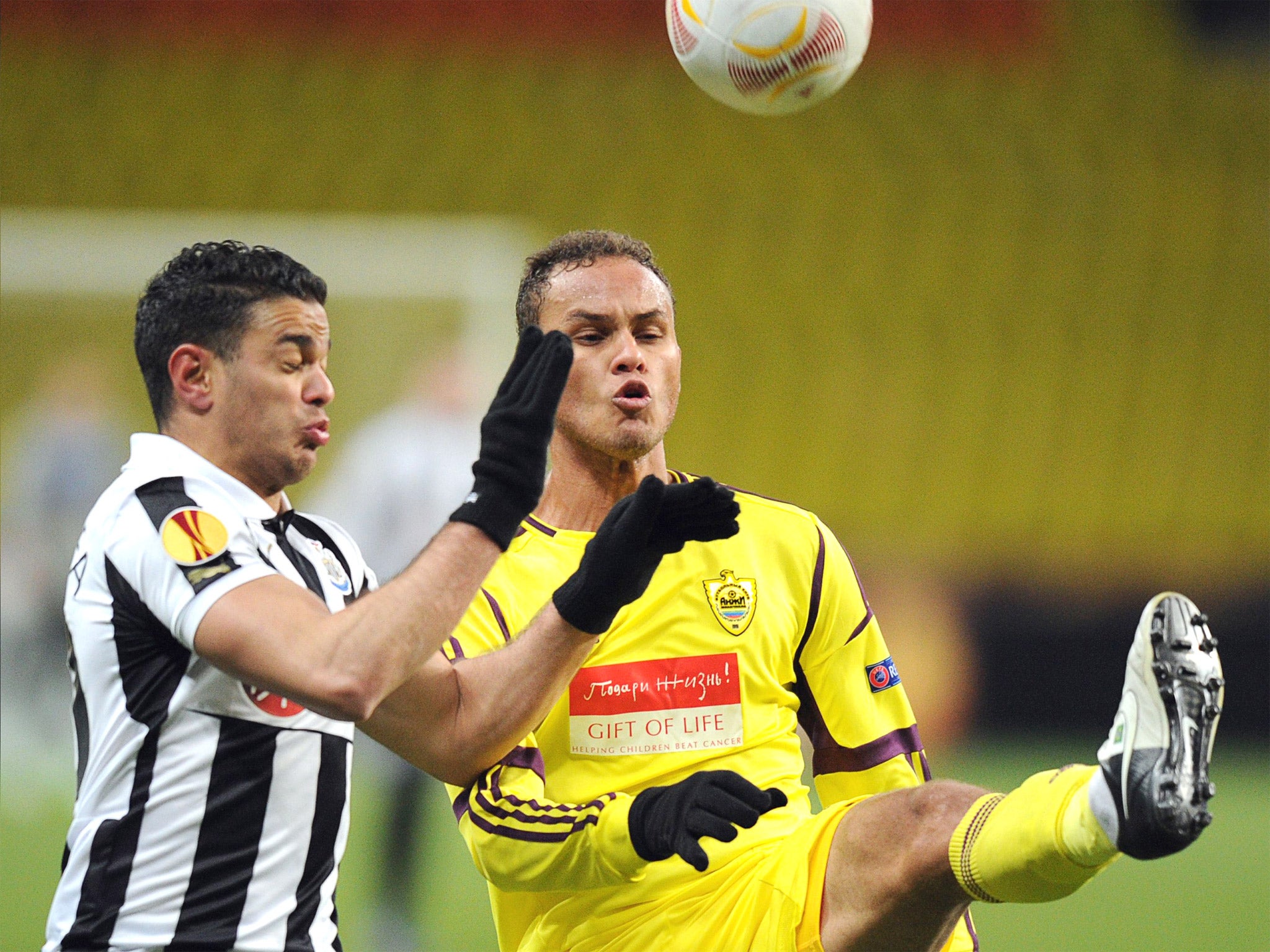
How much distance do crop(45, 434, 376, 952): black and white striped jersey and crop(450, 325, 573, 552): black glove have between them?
1.27 feet

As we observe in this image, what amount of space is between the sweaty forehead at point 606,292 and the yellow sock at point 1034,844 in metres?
1.35

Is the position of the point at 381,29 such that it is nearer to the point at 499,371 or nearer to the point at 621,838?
the point at 499,371

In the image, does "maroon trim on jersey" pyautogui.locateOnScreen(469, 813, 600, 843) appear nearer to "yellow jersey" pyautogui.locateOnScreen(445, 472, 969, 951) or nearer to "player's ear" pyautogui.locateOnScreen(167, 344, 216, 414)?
"yellow jersey" pyautogui.locateOnScreen(445, 472, 969, 951)

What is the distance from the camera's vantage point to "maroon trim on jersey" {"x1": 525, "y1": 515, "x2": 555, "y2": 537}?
3391 mm

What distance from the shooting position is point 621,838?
2818 millimetres

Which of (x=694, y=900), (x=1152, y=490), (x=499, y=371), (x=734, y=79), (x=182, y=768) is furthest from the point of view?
(x=1152, y=490)

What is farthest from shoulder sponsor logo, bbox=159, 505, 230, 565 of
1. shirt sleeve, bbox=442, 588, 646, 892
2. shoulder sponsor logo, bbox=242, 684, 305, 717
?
shirt sleeve, bbox=442, 588, 646, 892

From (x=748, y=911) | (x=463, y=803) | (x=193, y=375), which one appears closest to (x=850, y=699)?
(x=748, y=911)

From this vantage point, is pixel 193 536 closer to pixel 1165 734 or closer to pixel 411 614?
pixel 411 614

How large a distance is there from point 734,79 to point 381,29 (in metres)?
9.99

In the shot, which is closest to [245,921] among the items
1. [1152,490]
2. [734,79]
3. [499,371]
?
[734,79]

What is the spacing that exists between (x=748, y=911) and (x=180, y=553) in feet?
4.33

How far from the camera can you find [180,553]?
250 centimetres

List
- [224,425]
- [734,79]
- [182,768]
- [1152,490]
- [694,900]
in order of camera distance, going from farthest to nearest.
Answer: [1152,490]
[734,79]
[694,900]
[224,425]
[182,768]
